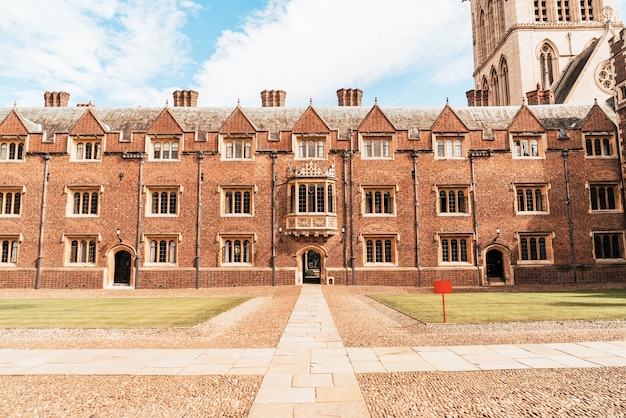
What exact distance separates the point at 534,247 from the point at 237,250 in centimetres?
1956

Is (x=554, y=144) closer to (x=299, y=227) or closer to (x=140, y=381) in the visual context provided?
(x=299, y=227)

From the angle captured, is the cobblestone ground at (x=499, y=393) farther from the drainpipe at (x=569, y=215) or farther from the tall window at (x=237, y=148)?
the tall window at (x=237, y=148)

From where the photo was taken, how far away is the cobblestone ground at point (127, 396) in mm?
5281

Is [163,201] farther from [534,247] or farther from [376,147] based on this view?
[534,247]

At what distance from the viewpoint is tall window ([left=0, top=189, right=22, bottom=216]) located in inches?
1024

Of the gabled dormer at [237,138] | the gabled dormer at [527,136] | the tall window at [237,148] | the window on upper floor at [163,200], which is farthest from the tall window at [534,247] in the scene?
the window on upper floor at [163,200]

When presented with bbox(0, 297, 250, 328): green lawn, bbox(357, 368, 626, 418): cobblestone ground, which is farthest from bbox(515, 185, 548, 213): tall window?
bbox(357, 368, 626, 418): cobblestone ground

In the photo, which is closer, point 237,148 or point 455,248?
point 455,248

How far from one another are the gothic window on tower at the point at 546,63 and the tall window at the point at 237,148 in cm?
3603

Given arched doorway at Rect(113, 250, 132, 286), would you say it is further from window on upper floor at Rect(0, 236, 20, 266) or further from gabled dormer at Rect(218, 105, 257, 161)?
gabled dormer at Rect(218, 105, 257, 161)

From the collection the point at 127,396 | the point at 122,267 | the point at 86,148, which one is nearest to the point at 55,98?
the point at 86,148

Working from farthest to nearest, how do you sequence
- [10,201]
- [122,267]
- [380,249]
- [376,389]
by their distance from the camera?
[122,267] → [10,201] → [380,249] → [376,389]

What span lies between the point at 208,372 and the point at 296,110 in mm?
25023

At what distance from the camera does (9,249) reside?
1010 inches
